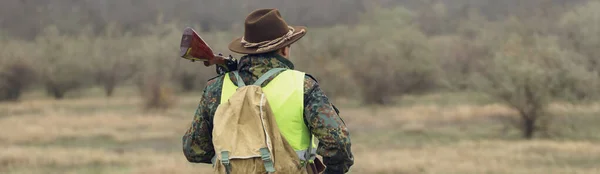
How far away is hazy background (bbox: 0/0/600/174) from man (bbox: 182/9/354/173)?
7.71 m

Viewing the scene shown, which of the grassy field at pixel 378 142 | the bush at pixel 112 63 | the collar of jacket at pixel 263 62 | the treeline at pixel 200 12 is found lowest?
the treeline at pixel 200 12

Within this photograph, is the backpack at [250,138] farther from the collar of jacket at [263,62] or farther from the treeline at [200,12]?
the treeline at [200,12]

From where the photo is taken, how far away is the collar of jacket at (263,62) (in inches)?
140

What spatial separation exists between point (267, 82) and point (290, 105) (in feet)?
0.46

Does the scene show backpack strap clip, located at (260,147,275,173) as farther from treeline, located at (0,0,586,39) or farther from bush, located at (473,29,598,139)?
treeline, located at (0,0,586,39)

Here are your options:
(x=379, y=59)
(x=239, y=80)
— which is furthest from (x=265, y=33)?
(x=379, y=59)

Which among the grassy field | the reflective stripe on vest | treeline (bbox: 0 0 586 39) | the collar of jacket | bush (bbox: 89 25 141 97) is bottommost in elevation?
treeline (bbox: 0 0 586 39)

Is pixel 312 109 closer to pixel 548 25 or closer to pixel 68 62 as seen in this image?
pixel 548 25

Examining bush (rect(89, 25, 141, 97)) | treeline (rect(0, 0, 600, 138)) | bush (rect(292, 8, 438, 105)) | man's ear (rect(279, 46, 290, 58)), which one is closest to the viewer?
man's ear (rect(279, 46, 290, 58))

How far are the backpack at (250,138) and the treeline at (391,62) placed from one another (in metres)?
16.1

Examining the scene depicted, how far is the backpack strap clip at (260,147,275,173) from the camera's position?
3.33 meters

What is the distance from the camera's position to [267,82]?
11.4 feet

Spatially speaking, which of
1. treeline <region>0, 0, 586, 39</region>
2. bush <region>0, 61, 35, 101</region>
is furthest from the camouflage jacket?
treeline <region>0, 0, 586, 39</region>

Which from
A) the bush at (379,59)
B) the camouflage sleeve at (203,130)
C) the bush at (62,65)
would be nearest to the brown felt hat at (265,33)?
the camouflage sleeve at (203,130)
